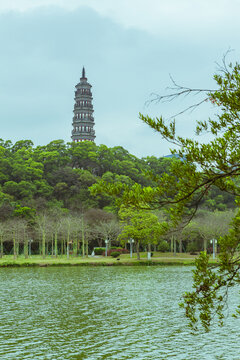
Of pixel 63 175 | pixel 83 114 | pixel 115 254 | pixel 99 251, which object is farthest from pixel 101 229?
pixel 83 114

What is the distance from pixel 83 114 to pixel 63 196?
30.3 metres

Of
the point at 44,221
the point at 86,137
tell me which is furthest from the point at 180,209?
the point at 86,137

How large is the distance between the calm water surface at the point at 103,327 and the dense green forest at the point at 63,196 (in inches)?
882

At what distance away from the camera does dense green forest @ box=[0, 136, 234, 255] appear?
48875 mm

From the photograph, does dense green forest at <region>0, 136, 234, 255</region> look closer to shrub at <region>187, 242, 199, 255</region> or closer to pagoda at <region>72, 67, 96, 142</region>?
shrub at <region>187, 242, 199, 255</region>

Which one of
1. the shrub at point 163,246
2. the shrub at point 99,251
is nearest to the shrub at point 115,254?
the shrub at point 99,251

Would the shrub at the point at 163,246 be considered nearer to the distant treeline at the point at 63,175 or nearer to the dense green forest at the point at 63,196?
the dense green forest at the point at 63,196

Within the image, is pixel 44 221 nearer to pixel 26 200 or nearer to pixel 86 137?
pixel 26 200

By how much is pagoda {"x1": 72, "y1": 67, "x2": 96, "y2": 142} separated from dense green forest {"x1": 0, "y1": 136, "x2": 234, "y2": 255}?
13142mm

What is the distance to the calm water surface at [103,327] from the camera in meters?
10.7

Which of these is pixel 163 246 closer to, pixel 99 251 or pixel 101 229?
pixel 99 251

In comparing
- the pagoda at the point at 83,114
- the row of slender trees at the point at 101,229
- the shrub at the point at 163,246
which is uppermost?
the pagoda at the point at 83,114

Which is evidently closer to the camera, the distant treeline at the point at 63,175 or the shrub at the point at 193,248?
the shrub at the point at 193,248

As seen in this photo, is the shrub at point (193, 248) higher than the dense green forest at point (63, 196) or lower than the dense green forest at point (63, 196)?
lower
